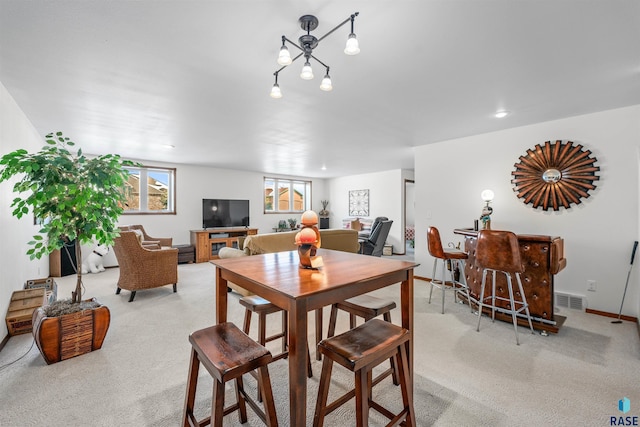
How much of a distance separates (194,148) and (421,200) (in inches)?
159

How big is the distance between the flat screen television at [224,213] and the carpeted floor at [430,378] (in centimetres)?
404

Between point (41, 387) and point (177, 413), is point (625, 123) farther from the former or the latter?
point (41, 387)

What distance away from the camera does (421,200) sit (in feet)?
15.3

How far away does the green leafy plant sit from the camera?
80.6 inches

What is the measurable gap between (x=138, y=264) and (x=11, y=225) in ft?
4.09

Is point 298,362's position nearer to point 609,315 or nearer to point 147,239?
point 609,315

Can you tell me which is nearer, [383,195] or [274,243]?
[274,243]

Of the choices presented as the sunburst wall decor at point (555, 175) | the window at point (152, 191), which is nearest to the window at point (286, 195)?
the window at point (152, 191)

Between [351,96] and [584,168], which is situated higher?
[351,96]

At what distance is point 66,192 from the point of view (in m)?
2.15

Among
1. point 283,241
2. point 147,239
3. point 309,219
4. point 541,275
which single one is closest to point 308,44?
point 309,219

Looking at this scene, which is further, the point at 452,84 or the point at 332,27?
the point at 452,84

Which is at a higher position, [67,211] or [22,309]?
[67,211]

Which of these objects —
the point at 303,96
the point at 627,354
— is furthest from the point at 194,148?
the point at 627,354
